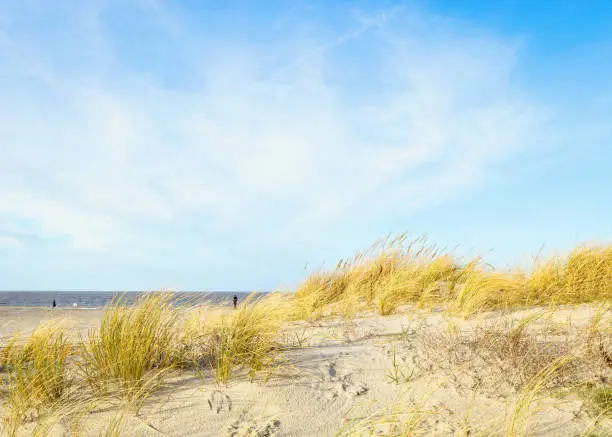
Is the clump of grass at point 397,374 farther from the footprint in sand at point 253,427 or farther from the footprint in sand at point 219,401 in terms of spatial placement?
the footprint in sand at point 219,401

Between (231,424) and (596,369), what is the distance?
2225mm

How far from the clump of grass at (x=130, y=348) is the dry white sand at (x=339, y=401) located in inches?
7.0

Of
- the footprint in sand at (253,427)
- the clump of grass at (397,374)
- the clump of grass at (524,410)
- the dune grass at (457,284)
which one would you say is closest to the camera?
the clump of grass at (524,410)

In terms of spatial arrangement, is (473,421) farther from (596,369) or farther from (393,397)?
(596,369)

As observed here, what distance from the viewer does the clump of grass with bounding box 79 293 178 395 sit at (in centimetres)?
266

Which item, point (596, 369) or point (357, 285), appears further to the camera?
point (357, 285)

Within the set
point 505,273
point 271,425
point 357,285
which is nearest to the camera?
point 271,425

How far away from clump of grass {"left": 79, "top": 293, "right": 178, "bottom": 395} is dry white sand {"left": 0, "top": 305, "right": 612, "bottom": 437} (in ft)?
0.58

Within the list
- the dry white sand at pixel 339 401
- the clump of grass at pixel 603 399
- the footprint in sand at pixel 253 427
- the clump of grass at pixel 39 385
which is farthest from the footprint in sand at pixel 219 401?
the clump of grass at pixel 603 399

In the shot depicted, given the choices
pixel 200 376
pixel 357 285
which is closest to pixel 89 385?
pixel 200 376

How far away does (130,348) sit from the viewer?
2676 millimetres

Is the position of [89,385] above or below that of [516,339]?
below

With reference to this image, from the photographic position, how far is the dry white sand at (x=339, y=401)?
227cm

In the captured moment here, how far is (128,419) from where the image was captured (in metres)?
2.33
